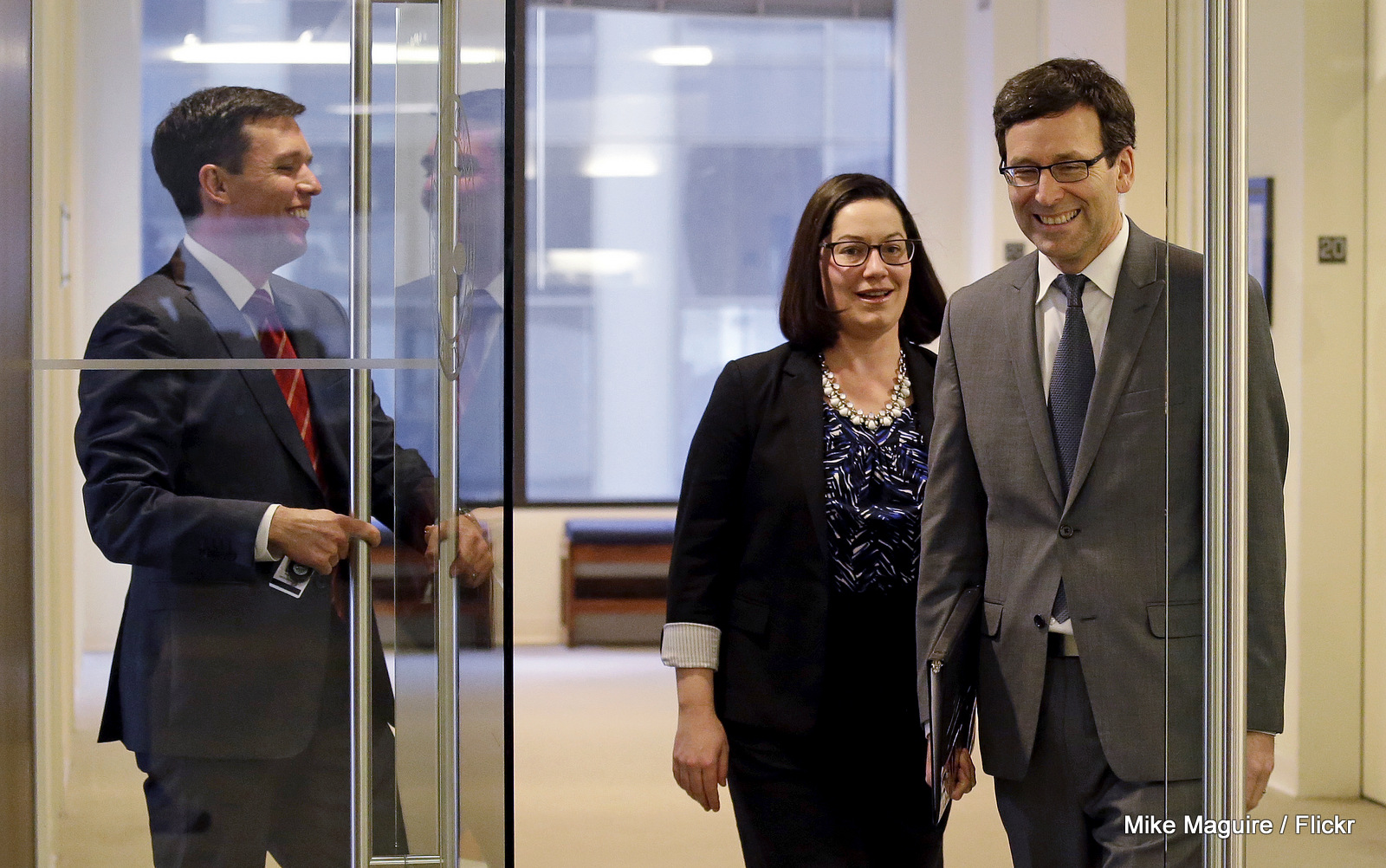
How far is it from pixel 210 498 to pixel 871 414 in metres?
0.88

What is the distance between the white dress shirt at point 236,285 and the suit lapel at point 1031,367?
0.92m

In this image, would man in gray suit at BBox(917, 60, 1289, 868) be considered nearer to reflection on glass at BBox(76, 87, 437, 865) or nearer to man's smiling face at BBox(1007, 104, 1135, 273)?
man's smiling face at BBox(1007, 104, 1135, 273)

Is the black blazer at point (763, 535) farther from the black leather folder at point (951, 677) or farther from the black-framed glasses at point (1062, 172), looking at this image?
the black-framed glasses at point (1062, 172)

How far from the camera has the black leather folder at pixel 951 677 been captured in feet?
5.16

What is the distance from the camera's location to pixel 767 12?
6.39 meters

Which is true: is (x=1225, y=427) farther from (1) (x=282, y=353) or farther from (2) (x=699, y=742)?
(1) (x=282, y=353)

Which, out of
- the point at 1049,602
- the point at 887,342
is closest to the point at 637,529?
the point at 887,342

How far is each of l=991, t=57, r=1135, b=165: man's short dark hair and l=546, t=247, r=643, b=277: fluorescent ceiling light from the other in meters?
4.98

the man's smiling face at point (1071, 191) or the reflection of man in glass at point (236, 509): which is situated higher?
the man's smiling face at point (1071, 191)

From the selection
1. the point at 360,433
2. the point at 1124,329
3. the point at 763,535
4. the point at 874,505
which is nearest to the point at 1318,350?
the point at 1124,329

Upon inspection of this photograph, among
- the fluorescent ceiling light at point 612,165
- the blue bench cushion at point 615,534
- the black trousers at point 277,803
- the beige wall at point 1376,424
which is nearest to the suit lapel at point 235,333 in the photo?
the black trousers at point 277,803

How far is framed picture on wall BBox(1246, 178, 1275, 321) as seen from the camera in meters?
1.21

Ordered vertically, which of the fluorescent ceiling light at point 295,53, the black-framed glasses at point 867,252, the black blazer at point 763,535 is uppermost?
the fluorescent ceiling light at point 295,53

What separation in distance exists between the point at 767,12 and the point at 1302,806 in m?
5.70
